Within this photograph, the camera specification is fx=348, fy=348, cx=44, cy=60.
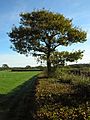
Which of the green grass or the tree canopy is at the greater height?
the tree canopy

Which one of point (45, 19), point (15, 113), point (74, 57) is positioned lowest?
point (15, 113)

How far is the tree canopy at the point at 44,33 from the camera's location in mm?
52594

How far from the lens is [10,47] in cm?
5641

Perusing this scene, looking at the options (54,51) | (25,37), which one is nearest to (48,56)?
(54,51)

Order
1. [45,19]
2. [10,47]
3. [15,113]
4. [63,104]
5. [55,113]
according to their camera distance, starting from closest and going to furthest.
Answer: [55,113] < [63,104] < [15,113] < [45,19] < [10,47]

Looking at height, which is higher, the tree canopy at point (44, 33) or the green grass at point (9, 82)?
the tree canopy at point (44, 33)

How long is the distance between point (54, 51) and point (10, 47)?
7324mm

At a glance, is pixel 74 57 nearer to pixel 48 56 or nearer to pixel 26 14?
pixel 48 56

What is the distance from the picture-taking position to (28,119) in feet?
55.0

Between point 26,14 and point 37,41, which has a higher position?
point 26,14

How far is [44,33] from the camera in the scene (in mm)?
53594

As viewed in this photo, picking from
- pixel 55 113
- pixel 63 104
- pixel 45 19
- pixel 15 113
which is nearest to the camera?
pixel 55 113

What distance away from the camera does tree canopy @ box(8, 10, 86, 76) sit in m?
52.6

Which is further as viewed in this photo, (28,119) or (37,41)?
(37,41)
